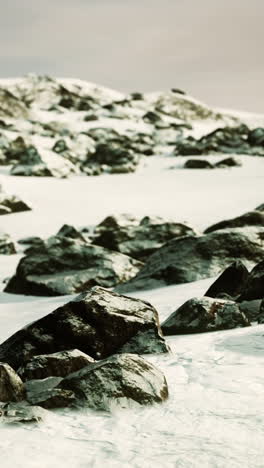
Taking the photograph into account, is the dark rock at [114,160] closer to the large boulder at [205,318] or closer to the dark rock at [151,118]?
the dark rock at [151,118]

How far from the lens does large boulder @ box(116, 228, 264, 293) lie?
8.49 meters

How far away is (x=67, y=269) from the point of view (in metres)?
9.38

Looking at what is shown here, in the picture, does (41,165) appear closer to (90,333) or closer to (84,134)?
(84,134)

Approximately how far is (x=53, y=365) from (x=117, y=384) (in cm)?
66

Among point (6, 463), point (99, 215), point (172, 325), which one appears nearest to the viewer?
point (6, 463)

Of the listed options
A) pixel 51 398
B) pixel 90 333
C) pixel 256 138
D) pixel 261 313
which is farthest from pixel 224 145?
pixel 51 398

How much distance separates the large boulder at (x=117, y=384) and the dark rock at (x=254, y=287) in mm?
2671

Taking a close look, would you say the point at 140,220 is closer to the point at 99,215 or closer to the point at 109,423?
the point at 99,215

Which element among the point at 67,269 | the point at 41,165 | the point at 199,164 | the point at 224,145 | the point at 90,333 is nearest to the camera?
the point at 90,333

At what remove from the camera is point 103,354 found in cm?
495

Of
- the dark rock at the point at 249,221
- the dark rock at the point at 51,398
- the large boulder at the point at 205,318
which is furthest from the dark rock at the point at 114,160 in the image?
Answer: the dark rock at the point at 51,398

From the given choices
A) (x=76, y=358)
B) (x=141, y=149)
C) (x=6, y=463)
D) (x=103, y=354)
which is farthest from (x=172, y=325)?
(x=141, y=149)

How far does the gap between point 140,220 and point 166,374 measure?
8718 millimetres

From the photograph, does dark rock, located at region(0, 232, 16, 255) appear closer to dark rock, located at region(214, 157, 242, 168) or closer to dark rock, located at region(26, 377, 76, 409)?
dark rock, located at region(26, 377, 76, 409)
